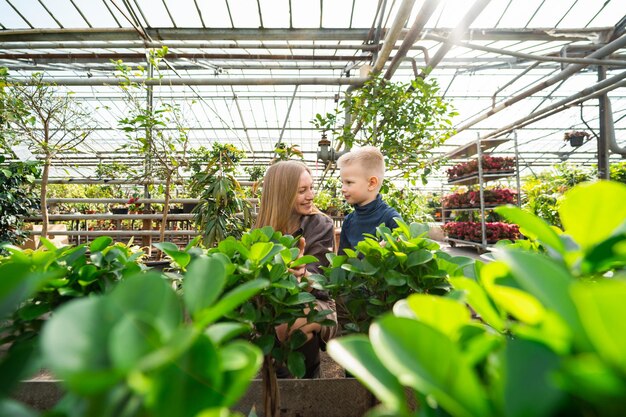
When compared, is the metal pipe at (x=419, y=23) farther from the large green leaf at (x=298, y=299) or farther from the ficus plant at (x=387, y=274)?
the large green leaf at (x=298, y=299)

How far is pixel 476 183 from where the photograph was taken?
20.4ft

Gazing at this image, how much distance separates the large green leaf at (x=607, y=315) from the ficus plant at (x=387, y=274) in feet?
1.57

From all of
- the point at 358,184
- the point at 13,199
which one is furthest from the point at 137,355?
the point at 13,199

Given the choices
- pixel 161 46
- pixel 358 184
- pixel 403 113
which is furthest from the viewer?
pixel 161 46

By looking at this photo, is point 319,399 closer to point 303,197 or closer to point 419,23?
point 303,197

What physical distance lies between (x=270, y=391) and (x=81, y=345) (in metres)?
0.48

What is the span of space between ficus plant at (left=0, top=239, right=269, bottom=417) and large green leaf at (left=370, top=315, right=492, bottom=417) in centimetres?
8

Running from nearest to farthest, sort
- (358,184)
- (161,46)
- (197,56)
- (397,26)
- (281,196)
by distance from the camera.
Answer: (281,196), (358,184), (397,26), (161,46), (197,56)

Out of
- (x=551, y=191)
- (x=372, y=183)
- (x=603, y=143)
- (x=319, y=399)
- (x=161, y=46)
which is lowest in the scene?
(x=319, y=399)

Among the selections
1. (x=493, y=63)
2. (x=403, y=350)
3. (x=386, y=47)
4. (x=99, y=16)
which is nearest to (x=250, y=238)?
(x=403, y=350)

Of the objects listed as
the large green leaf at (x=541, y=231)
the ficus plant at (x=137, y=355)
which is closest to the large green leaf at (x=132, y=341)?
the ficus plant at (x=137, y=355)

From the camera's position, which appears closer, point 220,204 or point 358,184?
point 358,184

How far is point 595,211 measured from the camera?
0.84 ft

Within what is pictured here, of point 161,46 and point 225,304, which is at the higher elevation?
point 161,46
